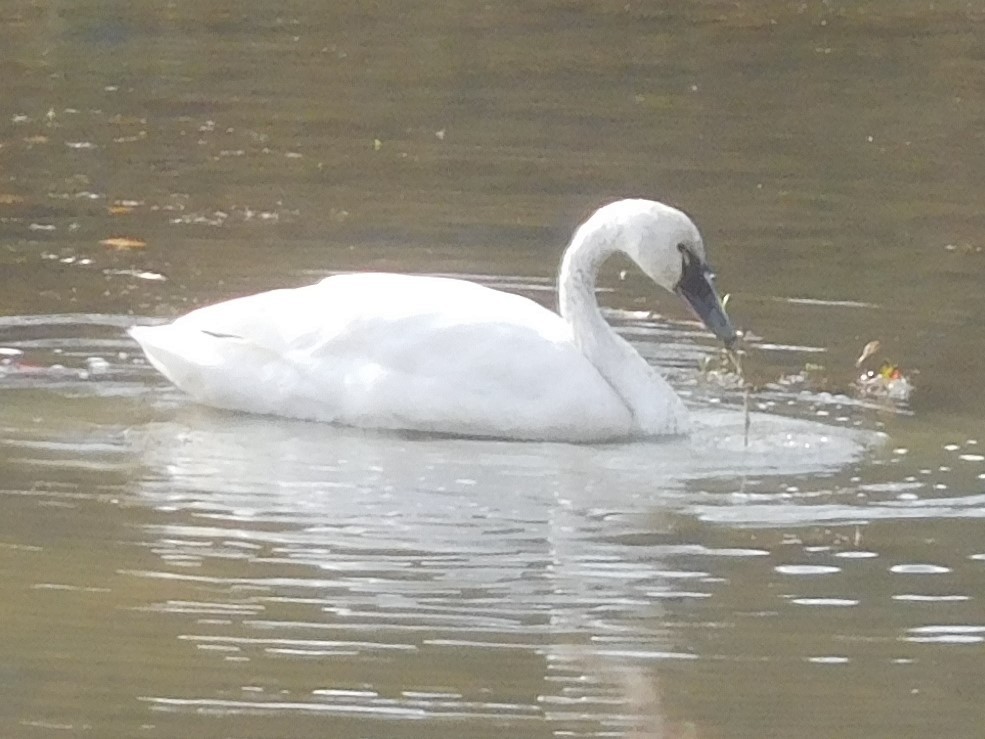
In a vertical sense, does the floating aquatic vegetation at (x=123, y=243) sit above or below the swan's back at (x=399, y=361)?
above

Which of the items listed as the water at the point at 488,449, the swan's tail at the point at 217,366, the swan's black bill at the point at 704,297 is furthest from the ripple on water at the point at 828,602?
the swan's tail at the point at 217,366

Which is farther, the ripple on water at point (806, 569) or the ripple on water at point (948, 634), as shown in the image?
the ripple on water at point (806, 569)

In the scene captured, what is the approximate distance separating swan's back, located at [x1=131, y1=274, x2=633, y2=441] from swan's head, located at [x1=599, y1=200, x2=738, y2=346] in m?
0.39

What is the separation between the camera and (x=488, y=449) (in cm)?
920

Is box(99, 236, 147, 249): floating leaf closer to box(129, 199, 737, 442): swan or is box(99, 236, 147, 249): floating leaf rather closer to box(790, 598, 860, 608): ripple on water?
box(129, 199, 737, 442): swan

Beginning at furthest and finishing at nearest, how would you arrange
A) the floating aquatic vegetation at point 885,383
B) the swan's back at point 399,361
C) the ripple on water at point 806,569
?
the floating aquatic vegetation at point 885,383 < the swan's back at point 399,361 < the ripple on water at point 806,569

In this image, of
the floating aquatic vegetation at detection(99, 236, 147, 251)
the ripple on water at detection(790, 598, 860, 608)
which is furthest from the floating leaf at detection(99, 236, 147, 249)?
the ripple on water at detection(790, 598, 860, 608)

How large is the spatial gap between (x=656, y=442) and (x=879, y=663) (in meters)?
2.57

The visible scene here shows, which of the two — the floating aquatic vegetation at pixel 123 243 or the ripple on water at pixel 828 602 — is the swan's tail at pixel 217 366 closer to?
the floating aquatic vegetation at pixel 123 243

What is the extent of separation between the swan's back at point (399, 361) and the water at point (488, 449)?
0.12m

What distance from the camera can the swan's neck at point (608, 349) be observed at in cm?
945

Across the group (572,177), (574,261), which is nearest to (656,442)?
(574,261)

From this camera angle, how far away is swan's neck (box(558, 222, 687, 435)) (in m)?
9.45

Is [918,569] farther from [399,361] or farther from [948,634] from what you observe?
[399,361]
